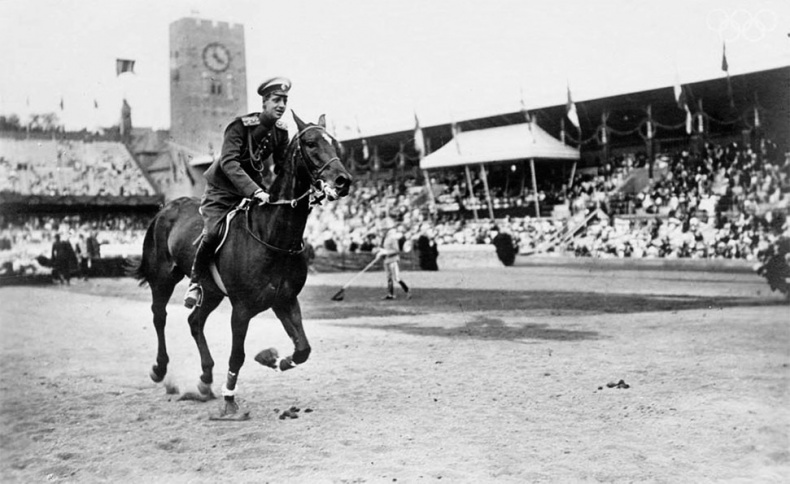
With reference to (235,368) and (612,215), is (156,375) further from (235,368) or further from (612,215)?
(612,215)

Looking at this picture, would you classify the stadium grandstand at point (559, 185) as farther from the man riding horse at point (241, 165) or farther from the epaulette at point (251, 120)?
the epaulette at point (251, 120)

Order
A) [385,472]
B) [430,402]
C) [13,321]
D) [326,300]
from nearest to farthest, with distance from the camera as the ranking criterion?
1. [385,472]
2. [430,402]
3. [13,321]
4. [326,300]

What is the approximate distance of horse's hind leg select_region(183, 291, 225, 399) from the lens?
233 inches

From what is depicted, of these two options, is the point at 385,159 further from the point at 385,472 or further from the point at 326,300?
the point at 385,472

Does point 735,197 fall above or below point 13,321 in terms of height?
above

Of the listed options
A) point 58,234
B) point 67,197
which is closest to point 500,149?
point 58,234

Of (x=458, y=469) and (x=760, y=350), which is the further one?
(x=760, y=350)

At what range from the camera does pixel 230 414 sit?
17.5 ft

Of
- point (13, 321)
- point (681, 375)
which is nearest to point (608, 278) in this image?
point (681, 375)

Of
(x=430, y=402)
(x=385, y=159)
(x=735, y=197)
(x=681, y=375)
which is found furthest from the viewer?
(x=385, y=159)

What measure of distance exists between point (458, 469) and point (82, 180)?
234 inches

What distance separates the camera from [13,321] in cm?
747

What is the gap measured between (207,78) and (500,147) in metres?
19.6

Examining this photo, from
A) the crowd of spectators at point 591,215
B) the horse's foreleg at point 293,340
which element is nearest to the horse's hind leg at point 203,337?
the horse's foreleg at point 293,340
